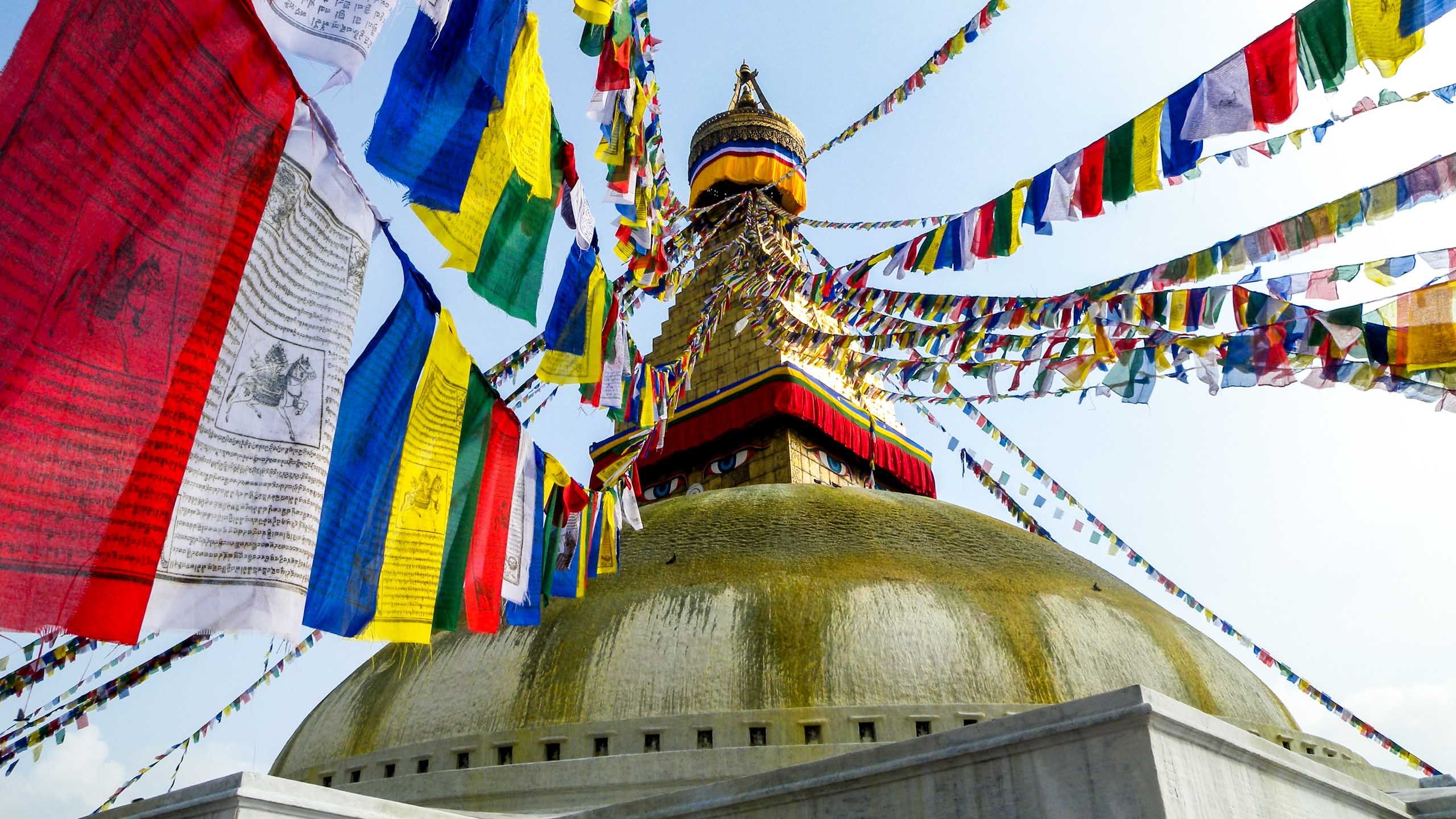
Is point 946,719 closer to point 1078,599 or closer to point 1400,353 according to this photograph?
point 1078,599

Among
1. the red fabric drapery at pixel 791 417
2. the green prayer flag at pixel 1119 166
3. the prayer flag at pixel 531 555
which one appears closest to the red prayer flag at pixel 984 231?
the green prayer flag at pixel 1119 166

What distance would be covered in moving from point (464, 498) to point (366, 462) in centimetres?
79

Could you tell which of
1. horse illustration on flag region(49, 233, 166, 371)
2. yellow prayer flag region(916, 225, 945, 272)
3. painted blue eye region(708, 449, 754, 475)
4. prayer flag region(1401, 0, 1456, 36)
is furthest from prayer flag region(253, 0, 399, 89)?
painted blue eye region(708, 449, 754, 475)

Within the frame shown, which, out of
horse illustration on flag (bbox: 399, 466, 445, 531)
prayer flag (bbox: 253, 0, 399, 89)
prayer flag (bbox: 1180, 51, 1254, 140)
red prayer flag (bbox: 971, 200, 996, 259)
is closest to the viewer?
prayer flag (bbox: 253, 0, 399, 89)

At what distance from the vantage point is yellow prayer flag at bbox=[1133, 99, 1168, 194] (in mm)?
5266

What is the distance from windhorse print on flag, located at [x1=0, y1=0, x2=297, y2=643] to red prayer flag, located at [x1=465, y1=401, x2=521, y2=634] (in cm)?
227

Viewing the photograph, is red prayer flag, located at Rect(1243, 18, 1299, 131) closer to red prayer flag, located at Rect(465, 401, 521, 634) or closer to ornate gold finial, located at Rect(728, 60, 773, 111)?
red prayer flag, located at Rect(465, 401, 521, 634)

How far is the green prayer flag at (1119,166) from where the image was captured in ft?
Answer: 17.8

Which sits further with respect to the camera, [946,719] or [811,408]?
[811,408]

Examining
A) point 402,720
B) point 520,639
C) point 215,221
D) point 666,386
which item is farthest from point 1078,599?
point 215,221

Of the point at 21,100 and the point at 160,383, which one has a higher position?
the point at 21,100

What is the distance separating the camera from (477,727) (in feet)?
23.1

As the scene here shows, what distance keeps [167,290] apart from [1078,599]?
6894mm

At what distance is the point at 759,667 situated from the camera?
6.79 m
